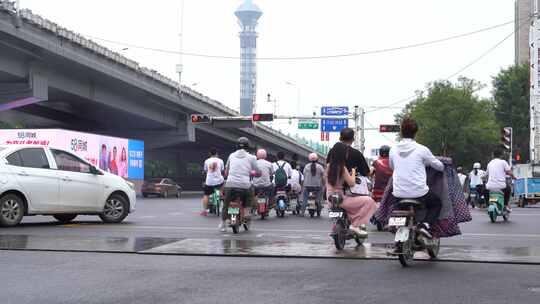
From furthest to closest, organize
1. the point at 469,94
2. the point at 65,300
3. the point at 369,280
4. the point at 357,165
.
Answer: the point at 469,94 → the point at 357,165 → the point at 369,280 → the point at 65,300

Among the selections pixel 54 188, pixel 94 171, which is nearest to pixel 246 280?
pixel 54 188

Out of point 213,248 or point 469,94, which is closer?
point 213,248

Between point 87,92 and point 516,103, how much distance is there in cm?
4703

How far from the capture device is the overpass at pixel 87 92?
115ft

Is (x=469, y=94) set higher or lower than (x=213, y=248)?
higher

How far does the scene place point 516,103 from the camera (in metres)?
75.4

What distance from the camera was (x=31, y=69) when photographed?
122 feet

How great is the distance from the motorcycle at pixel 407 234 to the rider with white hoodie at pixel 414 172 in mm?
108

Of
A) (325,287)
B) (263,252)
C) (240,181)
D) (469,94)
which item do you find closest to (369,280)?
(325,287)

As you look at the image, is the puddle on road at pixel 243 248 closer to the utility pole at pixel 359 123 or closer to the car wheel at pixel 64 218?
the car wheel at pixel 64 218

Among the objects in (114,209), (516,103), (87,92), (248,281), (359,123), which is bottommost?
A: (248,281)

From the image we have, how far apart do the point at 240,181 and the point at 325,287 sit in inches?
275

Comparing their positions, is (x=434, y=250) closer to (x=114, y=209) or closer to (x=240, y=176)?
(x=240, y=176)

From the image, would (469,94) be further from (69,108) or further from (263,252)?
(263,252)
